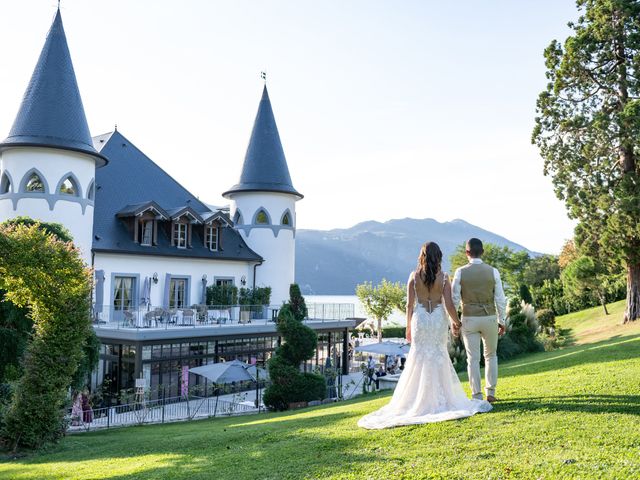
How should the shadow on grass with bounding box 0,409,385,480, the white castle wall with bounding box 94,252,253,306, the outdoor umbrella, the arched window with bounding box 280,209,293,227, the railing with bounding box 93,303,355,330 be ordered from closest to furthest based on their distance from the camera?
the shadow on grass with bounding box 0,409,385,480 → the railing with bounding box 93,303,355,330 → the outdoor umbrella → the white castle wall with bounding box 94,252,253,306 → the arched window with bounding box 280,209,293,227

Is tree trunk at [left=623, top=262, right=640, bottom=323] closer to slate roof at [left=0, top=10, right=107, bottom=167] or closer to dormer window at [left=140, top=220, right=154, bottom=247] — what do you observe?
dormer window at [left=140, top=220, right=154, bottom=247]

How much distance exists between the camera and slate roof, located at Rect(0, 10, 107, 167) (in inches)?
961

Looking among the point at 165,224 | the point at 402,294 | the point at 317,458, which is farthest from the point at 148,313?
the point at 402,294

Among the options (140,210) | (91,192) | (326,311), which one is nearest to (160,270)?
(140,210)

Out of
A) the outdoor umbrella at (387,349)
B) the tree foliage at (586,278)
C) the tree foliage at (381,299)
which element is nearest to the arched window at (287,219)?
the outdoor umbrella at (387,349)

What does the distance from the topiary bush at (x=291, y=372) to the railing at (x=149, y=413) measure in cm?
154

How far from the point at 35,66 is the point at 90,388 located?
1416cm

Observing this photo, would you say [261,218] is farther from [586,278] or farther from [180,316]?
[586,278]

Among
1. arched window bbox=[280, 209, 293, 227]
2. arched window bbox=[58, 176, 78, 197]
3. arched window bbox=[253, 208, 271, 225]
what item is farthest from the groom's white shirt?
arched window bbox=[280, 209, 293, 227]

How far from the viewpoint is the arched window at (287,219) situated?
116 feet

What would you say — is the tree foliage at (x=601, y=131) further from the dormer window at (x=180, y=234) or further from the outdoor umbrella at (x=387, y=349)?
the dormer window at (x=180, y=234)

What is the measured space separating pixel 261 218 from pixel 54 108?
13.4m

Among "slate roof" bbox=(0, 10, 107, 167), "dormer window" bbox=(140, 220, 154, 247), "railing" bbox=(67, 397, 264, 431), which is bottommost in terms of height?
"railing" bbox=(67, 397, 264, 431)

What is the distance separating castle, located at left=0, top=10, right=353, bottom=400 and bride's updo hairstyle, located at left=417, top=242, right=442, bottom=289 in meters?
17.5
